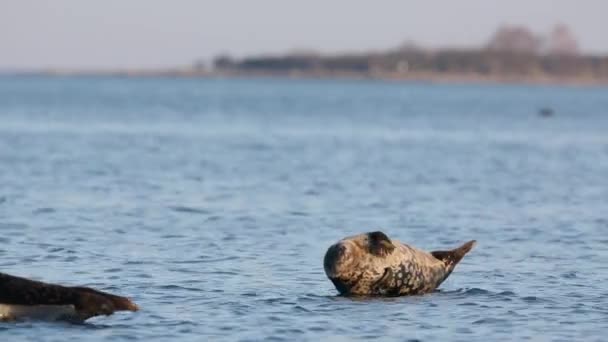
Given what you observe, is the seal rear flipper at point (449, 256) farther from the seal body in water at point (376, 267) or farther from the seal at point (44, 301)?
the seal at point (44, 301)

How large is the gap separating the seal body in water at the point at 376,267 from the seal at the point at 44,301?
9.20 feet

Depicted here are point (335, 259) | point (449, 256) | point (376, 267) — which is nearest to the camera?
point (335, 259)

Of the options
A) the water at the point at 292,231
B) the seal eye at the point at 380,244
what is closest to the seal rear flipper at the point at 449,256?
the water at the point at 292,231

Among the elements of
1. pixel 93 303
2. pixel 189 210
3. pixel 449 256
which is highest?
pixel 93 303

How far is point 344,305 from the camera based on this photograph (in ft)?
48.5

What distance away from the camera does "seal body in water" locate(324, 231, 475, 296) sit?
1498 centimetres

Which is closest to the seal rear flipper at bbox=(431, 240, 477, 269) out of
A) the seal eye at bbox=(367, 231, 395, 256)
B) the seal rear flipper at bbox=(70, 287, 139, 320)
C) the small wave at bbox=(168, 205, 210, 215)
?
the seal eye at bbox=(367, 231, 395, 256)

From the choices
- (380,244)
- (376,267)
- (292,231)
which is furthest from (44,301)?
(292,231)

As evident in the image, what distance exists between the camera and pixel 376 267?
1514 cm

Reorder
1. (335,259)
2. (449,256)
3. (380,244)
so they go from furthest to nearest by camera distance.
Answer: (449,256) < (380,244) < (335,259)

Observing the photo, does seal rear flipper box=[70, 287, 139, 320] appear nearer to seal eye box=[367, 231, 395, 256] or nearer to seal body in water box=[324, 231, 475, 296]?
seal body in water box=[324, 231, 475, 296]

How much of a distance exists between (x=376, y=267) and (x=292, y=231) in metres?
6.23

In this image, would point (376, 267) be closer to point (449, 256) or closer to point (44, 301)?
point (449, 256)

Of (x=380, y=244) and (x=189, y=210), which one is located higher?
(x=380, y=244)
